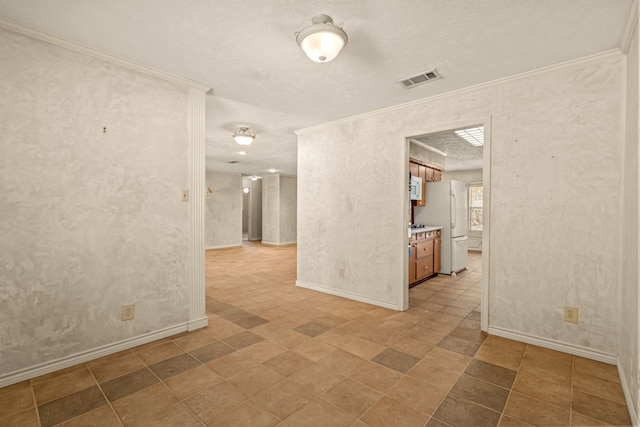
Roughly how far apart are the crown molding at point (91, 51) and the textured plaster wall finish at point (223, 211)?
22.4 feet

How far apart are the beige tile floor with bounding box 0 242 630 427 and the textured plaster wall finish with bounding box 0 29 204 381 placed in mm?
340

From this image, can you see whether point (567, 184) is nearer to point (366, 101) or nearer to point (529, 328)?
point (529, 328)

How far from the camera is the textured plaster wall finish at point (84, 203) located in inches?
83.8

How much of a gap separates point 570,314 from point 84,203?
4.24 meters

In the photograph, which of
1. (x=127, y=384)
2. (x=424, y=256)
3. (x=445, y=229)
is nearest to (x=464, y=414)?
(x=127, y=384)

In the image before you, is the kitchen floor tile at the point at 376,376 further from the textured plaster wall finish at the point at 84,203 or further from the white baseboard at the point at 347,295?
the textured plaster wall finish at the point at 84,203

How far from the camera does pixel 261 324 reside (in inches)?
128

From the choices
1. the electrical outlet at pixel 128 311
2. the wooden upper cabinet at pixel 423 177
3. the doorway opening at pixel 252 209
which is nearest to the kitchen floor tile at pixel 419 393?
the electrical outlet at pixel 128 311

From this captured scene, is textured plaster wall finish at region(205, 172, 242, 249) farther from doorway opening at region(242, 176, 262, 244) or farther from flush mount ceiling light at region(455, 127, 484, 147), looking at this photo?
flush mount ceiling light at region(455, 127, 484, 147)

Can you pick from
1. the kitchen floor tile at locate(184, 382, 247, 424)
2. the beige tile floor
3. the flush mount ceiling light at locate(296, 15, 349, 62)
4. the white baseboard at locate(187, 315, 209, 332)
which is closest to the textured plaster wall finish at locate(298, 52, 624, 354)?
the beige tile floor

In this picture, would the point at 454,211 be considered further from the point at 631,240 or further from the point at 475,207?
the point at 475,207

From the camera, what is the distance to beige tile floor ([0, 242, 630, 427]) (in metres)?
1.78

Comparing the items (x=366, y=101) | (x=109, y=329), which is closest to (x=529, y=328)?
(x=366, y=101)

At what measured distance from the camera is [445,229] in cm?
568
